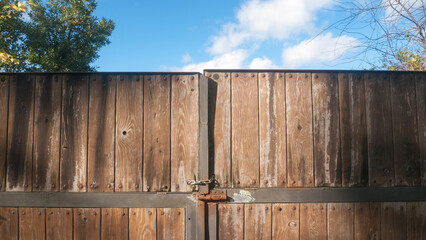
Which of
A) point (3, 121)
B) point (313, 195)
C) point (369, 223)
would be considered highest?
point (3, 121)

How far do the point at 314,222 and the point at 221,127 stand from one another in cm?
97

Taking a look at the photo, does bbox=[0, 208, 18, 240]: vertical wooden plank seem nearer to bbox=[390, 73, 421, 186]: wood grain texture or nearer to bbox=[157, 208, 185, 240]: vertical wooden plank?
bbox=[157, 208, 185, 240]: vertical wooden plank

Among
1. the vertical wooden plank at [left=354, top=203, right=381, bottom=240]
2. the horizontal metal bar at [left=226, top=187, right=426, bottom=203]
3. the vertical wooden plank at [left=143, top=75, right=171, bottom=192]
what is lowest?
the vertical wooden plank at [left=354, top=203, right=381, bottom=240]

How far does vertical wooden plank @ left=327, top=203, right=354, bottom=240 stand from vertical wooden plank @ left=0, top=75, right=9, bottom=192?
240cm

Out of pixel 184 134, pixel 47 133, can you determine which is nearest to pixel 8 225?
pixel 47 133

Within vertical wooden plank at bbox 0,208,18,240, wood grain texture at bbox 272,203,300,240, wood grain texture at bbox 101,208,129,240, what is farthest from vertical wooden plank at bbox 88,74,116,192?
wood grain texture at bbox 272,203,300,240

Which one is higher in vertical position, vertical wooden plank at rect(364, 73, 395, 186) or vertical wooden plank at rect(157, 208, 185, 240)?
vertical wooden plank at rect(364, 73, 395, 186)

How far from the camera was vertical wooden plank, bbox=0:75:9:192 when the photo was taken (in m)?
1.86

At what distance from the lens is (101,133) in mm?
1850

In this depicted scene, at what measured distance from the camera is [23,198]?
1.83 meters

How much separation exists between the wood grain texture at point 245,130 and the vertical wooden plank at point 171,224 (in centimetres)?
46

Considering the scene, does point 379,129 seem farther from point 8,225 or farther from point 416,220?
point 8,225

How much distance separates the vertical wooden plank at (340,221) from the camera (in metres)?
1.84

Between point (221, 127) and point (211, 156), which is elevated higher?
point (221, 127)
